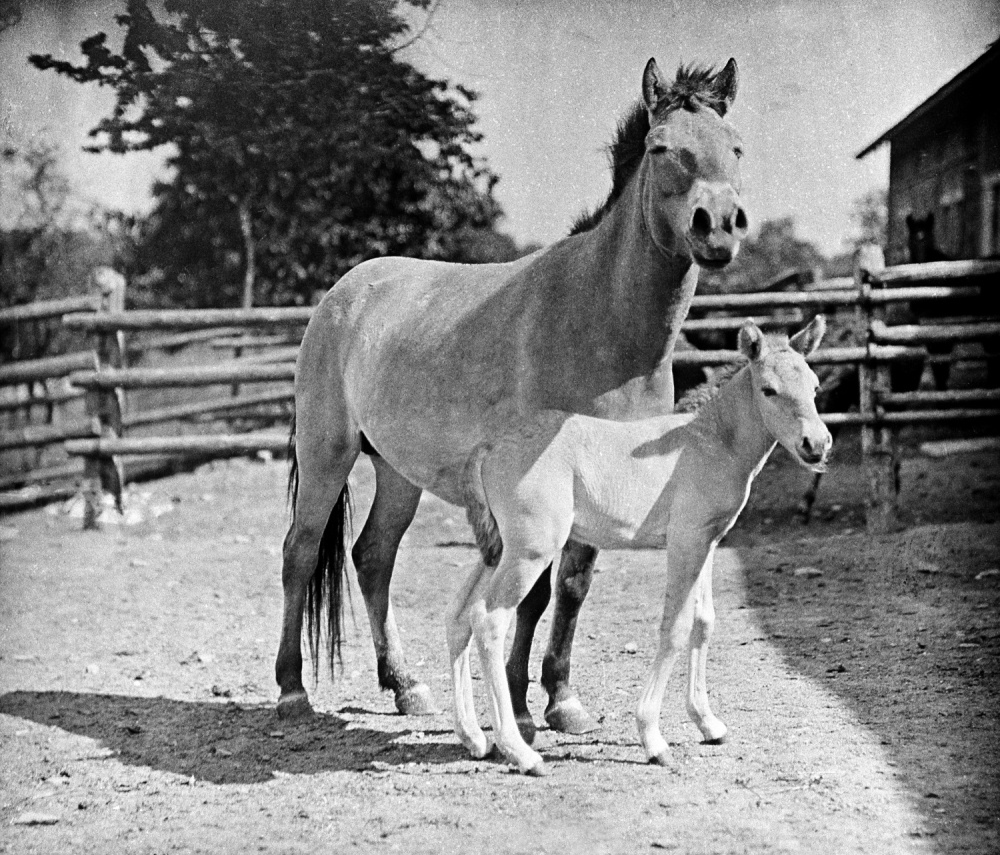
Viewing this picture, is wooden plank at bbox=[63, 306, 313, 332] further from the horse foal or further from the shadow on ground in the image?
the horse foal

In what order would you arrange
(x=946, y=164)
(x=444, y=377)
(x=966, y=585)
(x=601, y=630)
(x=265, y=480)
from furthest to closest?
1. (x=265, y=480)
2. (x=946, y=164)
3. (x=966, y=585)
4. (x=601, y=630)
5. (x=444, y=377)

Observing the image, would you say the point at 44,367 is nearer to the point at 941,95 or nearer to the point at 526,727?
the point at 526,727

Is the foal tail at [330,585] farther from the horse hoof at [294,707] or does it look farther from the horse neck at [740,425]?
the horse neck at [740,425]

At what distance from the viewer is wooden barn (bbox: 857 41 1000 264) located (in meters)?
5.93

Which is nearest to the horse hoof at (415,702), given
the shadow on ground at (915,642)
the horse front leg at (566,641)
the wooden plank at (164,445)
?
the horse front leg at (566,641)

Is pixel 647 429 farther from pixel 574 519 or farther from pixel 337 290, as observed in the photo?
pixel 337 290

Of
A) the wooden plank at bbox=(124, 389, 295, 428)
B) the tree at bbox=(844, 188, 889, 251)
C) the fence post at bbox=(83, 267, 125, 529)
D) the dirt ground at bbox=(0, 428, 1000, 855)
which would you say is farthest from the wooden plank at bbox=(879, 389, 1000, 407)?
the fence post at bbox=(83, 267, 125, 529)

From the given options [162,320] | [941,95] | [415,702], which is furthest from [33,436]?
[941,95]

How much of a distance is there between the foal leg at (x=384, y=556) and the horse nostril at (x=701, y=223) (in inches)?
82.0

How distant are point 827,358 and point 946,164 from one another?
1553mm

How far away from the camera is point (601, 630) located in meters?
5.63

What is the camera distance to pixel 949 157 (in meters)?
6.76

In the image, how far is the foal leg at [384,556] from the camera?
4785 mm

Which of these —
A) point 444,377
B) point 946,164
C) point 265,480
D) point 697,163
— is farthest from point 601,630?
point 265,480
